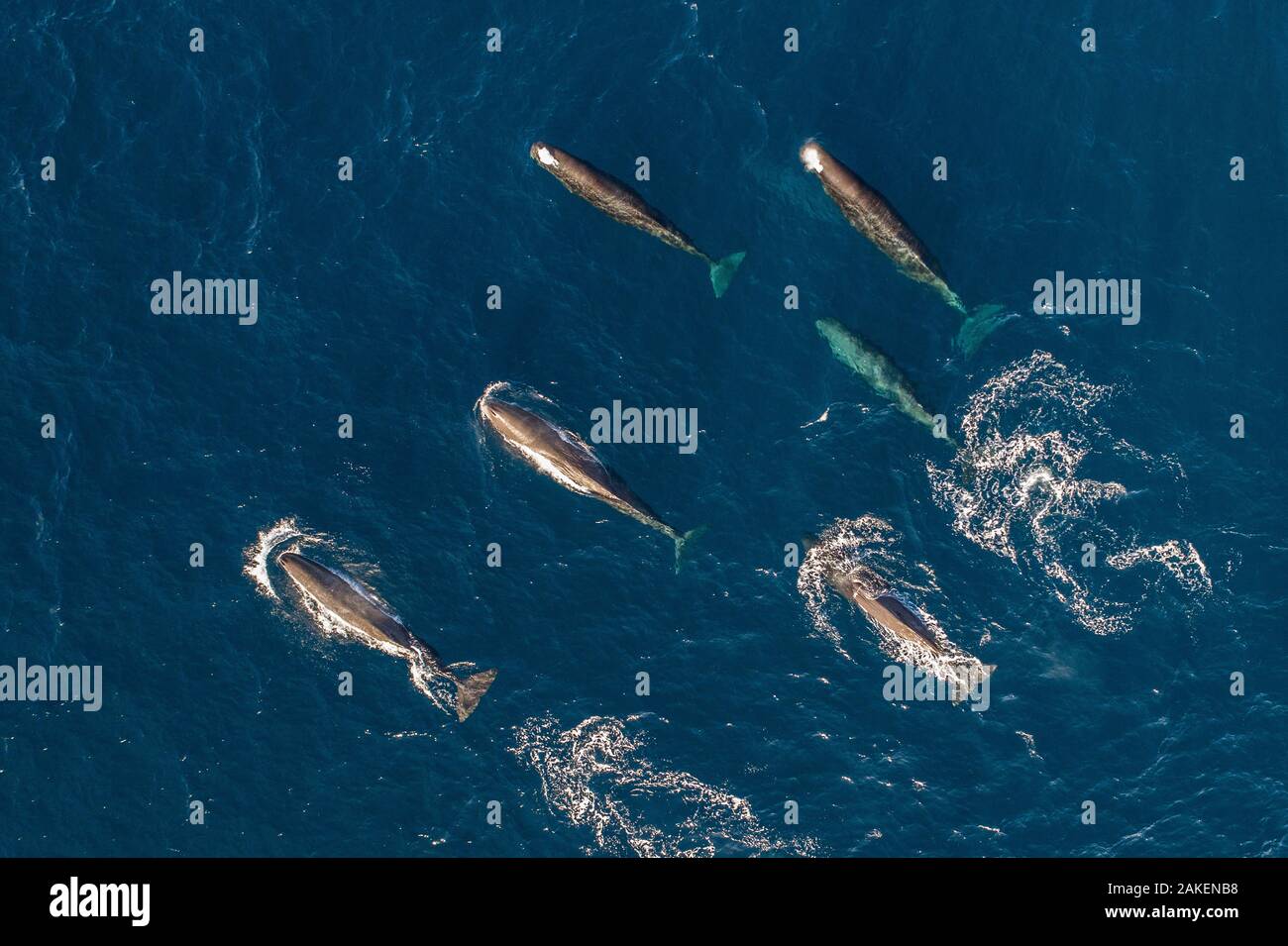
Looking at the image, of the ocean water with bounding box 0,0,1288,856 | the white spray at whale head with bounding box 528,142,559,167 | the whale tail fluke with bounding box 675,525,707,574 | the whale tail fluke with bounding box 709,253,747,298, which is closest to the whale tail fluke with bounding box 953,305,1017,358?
the ocean water with bounding box 0,0,1288,856

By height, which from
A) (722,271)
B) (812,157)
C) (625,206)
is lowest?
(722,271)

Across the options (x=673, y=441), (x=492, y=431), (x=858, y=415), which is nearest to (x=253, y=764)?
(x=492, y=431)

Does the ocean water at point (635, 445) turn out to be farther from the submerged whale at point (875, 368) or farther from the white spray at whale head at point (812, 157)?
the white spray at whale head at point (812, 157)

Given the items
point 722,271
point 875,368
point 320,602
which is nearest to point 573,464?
point 722,271

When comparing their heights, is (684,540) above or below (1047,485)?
below

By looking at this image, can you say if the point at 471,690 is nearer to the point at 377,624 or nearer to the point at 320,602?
the point at 377,624

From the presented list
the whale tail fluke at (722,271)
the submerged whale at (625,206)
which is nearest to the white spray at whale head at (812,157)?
the submerged whale at (625,206)
